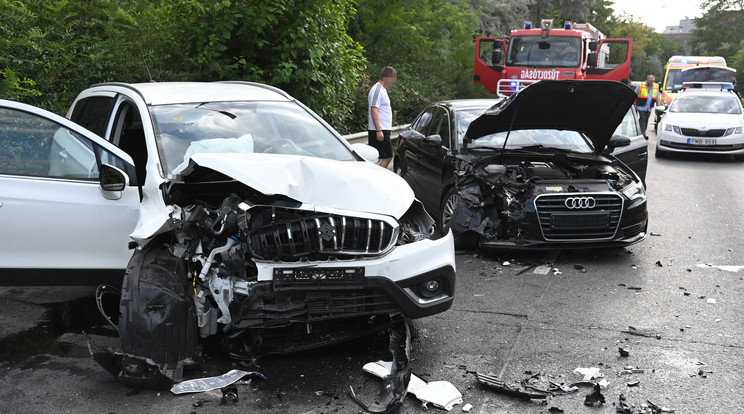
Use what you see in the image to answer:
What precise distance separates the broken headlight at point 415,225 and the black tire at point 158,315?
1396mm

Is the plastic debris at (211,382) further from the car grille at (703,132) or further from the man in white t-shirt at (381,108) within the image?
the car grille at (703,132)

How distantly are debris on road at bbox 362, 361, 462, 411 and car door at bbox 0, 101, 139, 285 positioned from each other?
2.01m

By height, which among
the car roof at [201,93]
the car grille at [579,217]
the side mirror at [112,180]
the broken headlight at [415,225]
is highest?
the car roof at [201,93]

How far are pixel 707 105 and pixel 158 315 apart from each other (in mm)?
16840

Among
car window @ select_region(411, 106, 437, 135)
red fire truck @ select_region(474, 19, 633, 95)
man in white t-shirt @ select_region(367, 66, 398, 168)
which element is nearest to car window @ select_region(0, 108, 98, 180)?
car window @ select_region(411, 106, 437, 135)

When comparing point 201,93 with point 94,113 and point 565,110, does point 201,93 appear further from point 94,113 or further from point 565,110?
point 565,110

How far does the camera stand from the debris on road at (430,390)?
4059 millimetres

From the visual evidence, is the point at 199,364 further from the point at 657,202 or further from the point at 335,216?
the point at 657,202

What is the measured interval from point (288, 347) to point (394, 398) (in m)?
0.89

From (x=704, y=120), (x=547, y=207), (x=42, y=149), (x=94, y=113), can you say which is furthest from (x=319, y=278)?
(x=704, y=120)

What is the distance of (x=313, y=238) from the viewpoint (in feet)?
14.1

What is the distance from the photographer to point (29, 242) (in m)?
4.96

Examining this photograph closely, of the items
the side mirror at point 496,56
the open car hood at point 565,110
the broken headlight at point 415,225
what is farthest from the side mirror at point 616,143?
the side mirror at point 496,56

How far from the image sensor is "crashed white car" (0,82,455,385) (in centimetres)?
423
